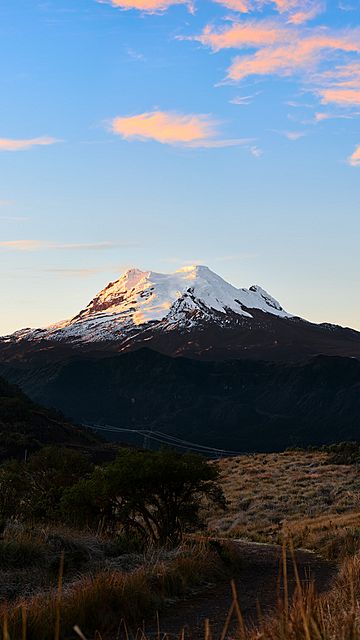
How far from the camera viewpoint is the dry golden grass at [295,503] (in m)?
18.3

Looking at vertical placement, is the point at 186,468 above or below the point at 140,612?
above

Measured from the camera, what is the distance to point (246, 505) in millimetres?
30109

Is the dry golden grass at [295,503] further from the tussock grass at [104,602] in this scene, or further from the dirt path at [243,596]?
the tussock grass at [104,602]

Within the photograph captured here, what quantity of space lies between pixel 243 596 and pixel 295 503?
19353mm

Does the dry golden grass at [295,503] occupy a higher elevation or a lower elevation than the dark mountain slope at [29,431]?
lower

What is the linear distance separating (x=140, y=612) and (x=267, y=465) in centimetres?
3501

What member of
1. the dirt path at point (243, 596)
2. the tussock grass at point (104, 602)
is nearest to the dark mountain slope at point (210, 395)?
the dirt path at point (243, 596)

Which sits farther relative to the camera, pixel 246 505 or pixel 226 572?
pixel 246 505

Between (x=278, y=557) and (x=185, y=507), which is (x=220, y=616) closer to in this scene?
(x=278, y=557)

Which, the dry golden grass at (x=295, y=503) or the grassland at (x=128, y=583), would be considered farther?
the dry golden grass at (x=295, y=503)

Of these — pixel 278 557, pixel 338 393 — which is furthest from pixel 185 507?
pixel 338 393

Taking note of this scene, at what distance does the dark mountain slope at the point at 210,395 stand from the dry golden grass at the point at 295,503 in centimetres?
8908

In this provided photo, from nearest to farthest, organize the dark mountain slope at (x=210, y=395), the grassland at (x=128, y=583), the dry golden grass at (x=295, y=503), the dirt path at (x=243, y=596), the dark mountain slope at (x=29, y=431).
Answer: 1. the grassland at (x=128, y=583)
2. the dirt path at (x=243, y=596)
3. the dry golden grass at (x=295, y=503)
4. the dark mountain slope at (x=29, y=431)
5. the dark mountain slope at (x=210, y=395)

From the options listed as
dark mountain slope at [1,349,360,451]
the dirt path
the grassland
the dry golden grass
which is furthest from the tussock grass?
dark mountain slope at [1,349,360,451]
